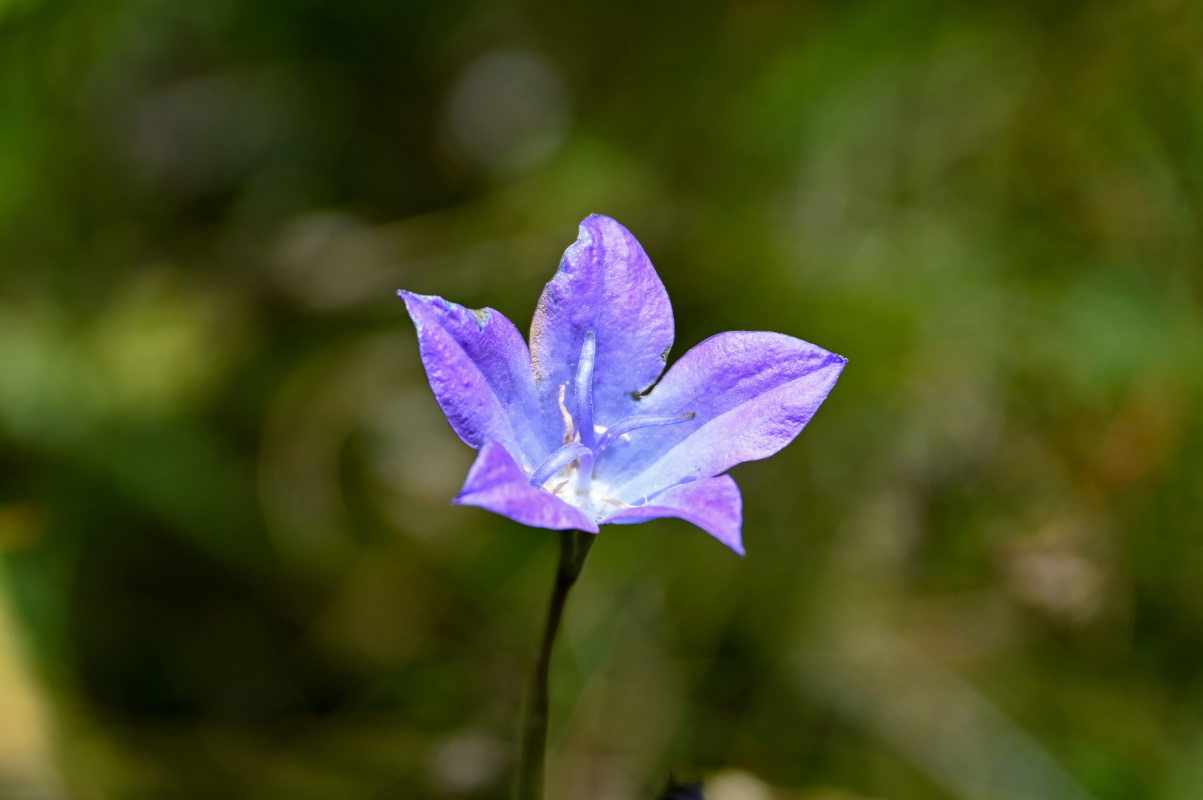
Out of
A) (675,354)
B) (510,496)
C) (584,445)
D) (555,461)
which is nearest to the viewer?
(510,496)

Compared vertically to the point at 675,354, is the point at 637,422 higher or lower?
higher

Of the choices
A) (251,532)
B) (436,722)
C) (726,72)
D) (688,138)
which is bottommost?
(436,722)

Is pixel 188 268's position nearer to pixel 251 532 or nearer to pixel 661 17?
pixel 251 532

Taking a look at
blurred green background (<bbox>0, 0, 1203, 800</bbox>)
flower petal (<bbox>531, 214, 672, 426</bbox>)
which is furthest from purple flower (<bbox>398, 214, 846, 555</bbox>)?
blurred green background (<bbox>0, 0, 1203, 800</bbox>)

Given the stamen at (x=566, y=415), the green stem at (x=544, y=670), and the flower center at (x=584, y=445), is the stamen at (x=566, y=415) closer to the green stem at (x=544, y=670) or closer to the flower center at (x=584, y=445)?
the flower center at (x=584, y=445)

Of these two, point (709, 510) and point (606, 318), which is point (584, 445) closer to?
point (606, 318)

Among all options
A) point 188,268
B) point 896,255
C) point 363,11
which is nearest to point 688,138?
point 896,255

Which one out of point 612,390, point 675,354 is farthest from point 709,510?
point 675,354
